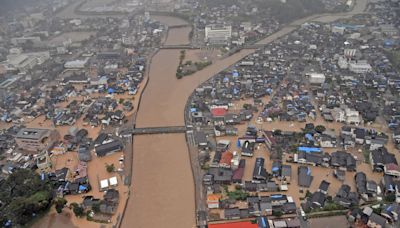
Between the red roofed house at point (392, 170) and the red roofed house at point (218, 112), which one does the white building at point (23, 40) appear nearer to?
the red roofed house at point (218, 112)

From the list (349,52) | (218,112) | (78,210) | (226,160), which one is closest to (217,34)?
(349,52)

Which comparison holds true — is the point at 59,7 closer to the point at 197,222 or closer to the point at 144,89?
the point at 144,89

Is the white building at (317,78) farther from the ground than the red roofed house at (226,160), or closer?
farther from the ground

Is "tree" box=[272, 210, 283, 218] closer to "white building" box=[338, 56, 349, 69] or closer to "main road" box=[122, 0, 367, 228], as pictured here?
"main road" box=[122, 0, 367, 228]

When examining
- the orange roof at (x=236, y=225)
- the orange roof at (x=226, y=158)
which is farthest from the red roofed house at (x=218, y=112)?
the orange roof at (x=236, y=225)

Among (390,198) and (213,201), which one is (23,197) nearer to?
(213,201)

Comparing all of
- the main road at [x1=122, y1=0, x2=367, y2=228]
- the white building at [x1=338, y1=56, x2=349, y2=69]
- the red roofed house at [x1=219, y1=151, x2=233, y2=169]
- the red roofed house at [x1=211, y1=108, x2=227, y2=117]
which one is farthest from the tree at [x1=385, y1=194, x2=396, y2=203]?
the white building at [x1=338, y1=56, x2=349, y2=69]
